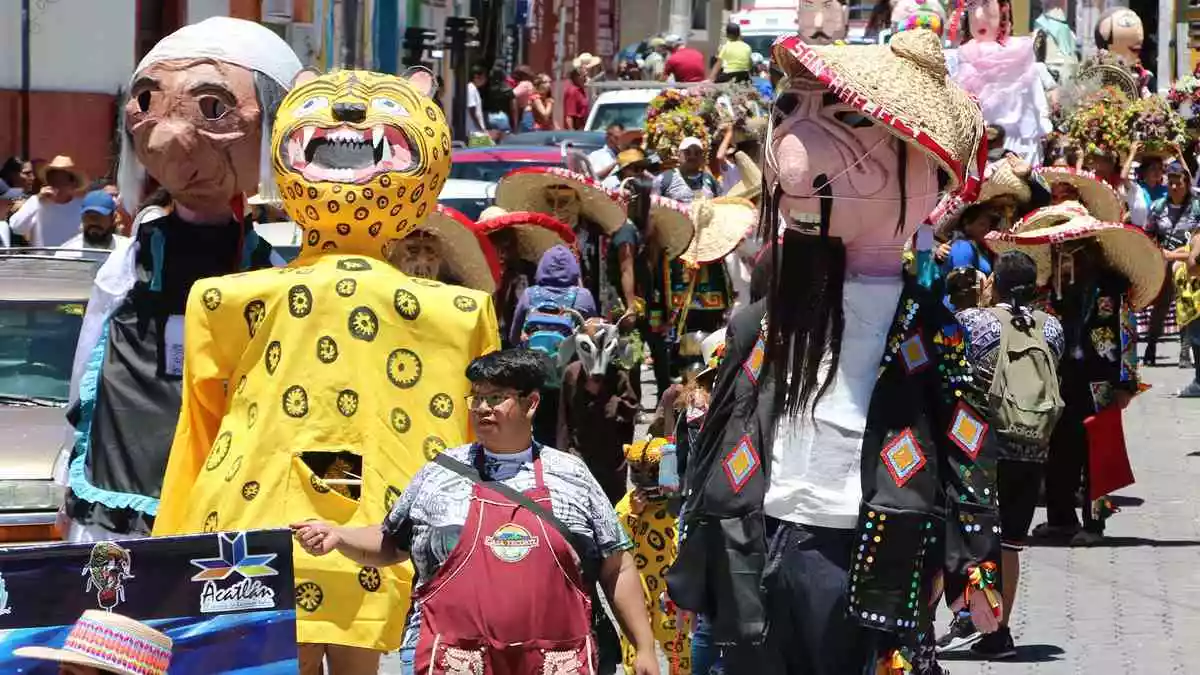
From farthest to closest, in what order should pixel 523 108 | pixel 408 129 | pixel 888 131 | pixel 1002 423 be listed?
pixel 523 108 < pixel 1002 423 < pixel 408 129 < pixel 888 131

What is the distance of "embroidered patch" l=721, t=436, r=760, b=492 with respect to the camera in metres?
5.98

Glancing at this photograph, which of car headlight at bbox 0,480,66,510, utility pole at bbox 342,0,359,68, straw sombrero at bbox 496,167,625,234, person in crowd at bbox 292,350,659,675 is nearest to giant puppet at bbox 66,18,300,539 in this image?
person in crowd at bbox 292,350,659,675

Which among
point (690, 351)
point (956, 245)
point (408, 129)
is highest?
point (408, 129)

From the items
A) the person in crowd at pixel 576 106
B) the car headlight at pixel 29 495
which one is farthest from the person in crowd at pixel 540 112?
the car headlight at pixel 29 495

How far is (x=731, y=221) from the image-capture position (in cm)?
1599

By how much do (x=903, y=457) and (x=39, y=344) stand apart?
17.2 ft

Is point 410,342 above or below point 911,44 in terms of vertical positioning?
below

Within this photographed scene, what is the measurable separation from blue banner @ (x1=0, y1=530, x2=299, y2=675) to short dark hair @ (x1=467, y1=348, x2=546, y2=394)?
24.1 inches

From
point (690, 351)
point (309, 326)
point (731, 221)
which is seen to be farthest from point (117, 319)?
point (731, 221)

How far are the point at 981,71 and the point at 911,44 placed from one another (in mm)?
15047

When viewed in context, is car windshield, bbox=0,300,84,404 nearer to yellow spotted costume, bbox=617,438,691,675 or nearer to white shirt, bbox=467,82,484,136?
yellow spotted costume, bbox=617,438,691,675

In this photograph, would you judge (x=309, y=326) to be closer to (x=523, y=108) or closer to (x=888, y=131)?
(x=888, y=131)

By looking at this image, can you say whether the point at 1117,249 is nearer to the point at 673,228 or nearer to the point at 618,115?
the point at 673,228

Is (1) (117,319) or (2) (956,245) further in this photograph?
(2) (956,245)
